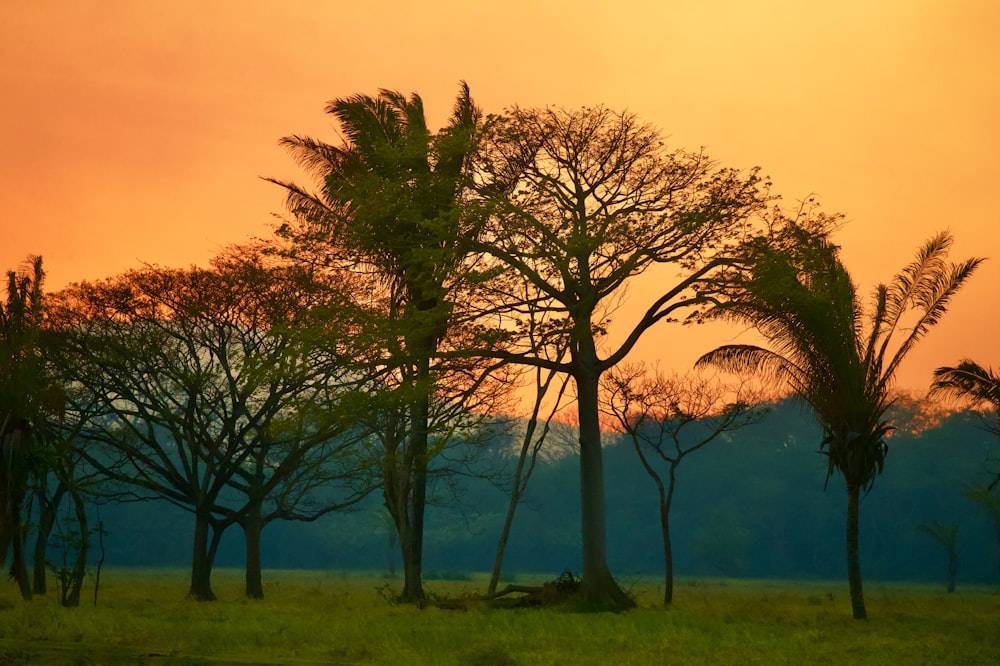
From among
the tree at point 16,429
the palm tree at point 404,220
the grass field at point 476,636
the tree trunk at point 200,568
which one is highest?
the palm tree at point 404,220

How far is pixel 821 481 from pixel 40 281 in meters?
72.0

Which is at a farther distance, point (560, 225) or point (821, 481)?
point (821, 481)

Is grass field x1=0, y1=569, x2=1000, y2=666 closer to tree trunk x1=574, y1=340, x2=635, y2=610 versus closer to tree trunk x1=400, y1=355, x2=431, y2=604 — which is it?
tree trunk x1=574, y1=340, x2=635, y2=610

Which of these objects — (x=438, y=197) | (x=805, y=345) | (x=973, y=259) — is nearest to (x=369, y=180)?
(x=438, y=197)

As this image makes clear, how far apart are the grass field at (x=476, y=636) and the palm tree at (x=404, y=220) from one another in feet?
16.7

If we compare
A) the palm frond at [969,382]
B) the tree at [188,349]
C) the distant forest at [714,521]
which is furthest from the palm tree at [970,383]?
the distant forest at [714,521]

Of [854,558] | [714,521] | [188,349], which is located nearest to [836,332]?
[854,558]

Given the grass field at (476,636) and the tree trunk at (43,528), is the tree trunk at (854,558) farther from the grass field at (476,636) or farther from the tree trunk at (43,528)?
the tree trunk at (43,528)

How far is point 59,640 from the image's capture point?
1912 centimetres

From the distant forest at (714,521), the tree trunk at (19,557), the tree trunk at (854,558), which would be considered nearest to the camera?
the tree trunk at (854,558)

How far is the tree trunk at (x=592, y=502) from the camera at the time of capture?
27.8 m

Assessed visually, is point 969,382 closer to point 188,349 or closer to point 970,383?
point 970,383

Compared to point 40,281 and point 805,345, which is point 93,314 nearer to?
point 40,281

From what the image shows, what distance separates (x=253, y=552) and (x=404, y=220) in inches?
687
